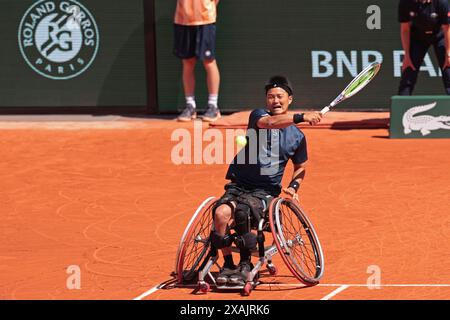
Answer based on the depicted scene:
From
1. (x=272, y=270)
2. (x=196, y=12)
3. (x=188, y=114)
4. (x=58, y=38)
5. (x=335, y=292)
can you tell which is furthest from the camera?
(x=58, y=38)

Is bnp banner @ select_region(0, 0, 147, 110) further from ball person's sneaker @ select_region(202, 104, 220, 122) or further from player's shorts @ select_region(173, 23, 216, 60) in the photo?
ball person's sneaker @ select_region(202, 104, 220, 122)

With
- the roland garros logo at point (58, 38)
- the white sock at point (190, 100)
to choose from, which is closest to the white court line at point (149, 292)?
the white sock at point (190, 100)

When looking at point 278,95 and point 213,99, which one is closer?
point 278,95

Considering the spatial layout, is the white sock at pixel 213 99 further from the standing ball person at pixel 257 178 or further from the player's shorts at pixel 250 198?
the player's shorts at pixel 250 198

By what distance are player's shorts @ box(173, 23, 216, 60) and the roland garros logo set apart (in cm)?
128

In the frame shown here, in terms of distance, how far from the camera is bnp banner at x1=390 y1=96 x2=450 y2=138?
14.1 metres

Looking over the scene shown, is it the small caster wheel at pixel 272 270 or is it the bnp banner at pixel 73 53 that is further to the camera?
the bnp banner at pixel 73 53

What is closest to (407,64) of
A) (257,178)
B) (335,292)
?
(257,178)

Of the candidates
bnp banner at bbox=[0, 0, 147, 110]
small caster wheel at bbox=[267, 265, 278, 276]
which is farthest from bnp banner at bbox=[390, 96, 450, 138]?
small caster wheel at bbox=[267, 265, 278, 276]

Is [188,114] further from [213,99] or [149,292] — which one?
[149,292]

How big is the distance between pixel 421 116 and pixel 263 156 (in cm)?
592

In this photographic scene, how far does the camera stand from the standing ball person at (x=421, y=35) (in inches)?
570

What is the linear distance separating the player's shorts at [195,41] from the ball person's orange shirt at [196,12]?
7 cm

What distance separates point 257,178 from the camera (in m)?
8.68
